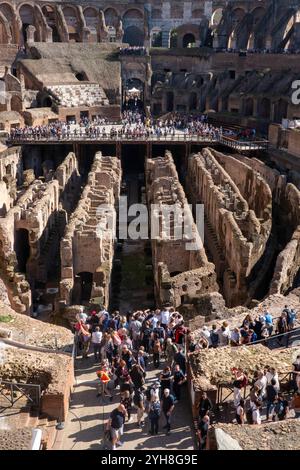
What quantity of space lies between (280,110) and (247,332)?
106 ft

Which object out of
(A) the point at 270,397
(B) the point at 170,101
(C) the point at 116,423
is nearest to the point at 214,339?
(A) the point at 270,397

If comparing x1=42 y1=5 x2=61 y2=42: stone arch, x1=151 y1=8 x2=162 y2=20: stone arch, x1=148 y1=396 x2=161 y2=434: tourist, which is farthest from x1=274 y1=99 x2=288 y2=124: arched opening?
x1=148 y1=396 x2=161 y2=434: tourist

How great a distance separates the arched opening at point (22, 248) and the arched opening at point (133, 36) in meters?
45.0

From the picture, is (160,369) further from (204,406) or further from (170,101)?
(170,101)

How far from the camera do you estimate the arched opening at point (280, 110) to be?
4133 cm

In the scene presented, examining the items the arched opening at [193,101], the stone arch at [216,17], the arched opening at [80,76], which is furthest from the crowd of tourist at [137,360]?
the stone arch at [216,17]

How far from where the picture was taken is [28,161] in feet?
129

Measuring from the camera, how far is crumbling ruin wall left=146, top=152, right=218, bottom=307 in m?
16.5

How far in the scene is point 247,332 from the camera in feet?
41.3

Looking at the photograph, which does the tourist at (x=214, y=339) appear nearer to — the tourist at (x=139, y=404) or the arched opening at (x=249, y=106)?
the tourist at (x=139, y=404)

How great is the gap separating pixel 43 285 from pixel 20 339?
28.9 feet

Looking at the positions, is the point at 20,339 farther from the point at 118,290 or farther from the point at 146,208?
the point at 146,208

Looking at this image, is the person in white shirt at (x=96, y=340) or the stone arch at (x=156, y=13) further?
the stone arch at (x=156, y=13)
